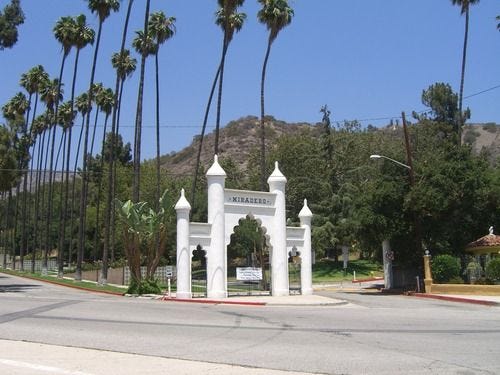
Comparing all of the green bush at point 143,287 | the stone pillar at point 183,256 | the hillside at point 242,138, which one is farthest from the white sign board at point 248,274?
the hillside at point 242,138

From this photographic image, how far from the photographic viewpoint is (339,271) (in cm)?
6322

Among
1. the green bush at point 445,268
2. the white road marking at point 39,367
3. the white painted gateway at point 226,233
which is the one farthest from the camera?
the green bush at point 445,268

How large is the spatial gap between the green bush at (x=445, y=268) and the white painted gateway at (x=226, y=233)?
29.2 ft

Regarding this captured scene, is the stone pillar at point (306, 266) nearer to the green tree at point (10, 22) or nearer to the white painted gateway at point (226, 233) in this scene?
the white painted gateway at point (226, 233)

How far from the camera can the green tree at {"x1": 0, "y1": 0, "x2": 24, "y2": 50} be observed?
36156 millimetres

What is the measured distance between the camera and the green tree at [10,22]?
36156mm

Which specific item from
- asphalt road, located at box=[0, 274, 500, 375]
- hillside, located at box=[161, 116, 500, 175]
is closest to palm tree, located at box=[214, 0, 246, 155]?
asphalt road, located at box=[0, 274, 500, 375]

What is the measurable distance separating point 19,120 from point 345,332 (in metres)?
64.9

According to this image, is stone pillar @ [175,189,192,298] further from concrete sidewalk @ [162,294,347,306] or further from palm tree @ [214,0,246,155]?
palm tree @ [214,0,246,155]

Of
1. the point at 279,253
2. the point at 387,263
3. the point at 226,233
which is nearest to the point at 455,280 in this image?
the point at 387,263

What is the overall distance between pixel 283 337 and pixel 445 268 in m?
25.7

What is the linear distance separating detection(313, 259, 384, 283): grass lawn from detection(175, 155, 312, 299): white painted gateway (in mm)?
27094

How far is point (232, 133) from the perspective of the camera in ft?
556

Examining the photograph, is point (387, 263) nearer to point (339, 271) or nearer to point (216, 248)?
point (216, 248)
